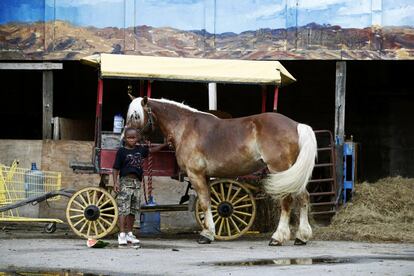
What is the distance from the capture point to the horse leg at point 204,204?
47.8 feet

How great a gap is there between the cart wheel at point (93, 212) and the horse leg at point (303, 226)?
9.49ft

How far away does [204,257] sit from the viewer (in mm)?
12484

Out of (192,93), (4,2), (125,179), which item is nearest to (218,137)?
(125,179)

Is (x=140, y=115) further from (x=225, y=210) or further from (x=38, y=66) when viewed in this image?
(x=38, y=66)

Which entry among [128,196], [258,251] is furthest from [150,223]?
[258,251]

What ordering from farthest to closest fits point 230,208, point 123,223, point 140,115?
point 230,208 → point 140,115 → point 123,223

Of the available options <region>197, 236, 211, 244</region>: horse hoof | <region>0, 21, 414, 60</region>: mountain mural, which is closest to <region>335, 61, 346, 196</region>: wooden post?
<region>0, 21, 414, 60</region>: mountain mural

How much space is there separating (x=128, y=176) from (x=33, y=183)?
Result: 2.94 m

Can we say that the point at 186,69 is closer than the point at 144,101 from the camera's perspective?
No

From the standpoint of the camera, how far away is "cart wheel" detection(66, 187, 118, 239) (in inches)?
582

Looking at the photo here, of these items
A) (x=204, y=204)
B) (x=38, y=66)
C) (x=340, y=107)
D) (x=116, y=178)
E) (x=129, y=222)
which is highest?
(x=38, y=66)

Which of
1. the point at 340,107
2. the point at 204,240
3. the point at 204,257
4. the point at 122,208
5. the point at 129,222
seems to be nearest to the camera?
the point at 204,257

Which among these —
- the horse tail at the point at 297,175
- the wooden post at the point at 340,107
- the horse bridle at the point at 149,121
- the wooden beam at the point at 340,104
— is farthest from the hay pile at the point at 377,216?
the horse bridle at the point at 149,121

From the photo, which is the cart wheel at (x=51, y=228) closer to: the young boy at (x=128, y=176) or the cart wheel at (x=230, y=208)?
the young boy at (x=128, y=176)
